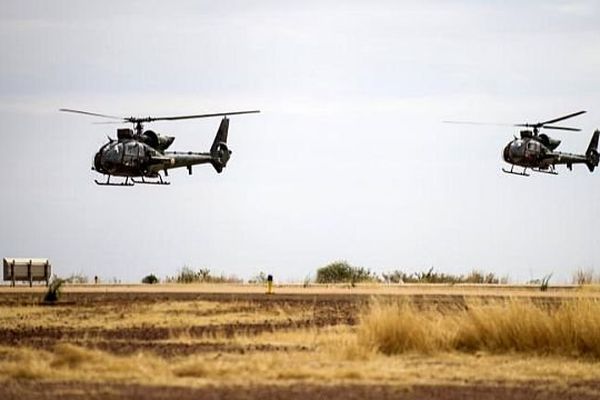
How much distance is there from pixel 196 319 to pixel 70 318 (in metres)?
3.70

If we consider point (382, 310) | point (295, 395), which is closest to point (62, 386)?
point (295, 395)

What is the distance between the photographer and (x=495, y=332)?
34000 mm

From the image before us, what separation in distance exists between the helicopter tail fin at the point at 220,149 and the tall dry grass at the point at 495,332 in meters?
56.6

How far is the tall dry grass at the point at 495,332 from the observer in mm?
33438

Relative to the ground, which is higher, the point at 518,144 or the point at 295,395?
the point at 518,144

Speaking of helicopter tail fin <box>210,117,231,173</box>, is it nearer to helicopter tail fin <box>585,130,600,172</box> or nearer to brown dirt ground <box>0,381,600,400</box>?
helicopter tail fin <box>585,130,600,172</box>

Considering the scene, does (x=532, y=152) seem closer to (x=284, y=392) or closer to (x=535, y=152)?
(x=535, y=152)

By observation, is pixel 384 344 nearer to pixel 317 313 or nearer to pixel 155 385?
pixel 155 385

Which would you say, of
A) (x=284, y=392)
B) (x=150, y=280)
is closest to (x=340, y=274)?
(x=150, y=280)

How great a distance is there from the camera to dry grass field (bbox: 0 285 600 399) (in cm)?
2739

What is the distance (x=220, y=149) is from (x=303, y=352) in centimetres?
5948

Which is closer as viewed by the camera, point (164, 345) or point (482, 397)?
point (482, 397)

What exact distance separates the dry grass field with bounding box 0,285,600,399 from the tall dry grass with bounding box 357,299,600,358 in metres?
0.02

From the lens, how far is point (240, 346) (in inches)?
1347
